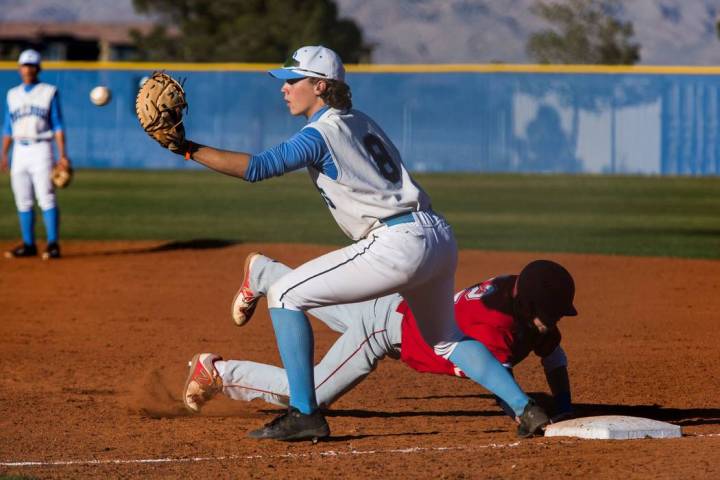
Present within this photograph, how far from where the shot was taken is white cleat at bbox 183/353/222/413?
515 cm

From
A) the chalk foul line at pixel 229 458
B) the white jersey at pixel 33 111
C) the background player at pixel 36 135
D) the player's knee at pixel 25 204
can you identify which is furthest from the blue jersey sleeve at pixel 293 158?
the player's knee at pixel 25 204

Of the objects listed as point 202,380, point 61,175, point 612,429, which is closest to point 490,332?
point 612,429

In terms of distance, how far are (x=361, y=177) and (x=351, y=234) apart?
0.31 metres

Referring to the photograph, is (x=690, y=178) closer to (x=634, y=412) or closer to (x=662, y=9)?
(x=634, y=412)

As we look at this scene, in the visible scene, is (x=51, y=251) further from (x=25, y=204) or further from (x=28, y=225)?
(x=25, y=204)

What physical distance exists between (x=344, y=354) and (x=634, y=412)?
1465 mm

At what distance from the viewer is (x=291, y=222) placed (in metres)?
15.5

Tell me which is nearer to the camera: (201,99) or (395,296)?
(395,296)

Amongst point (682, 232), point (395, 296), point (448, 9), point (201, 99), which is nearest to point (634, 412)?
point (395, 296)

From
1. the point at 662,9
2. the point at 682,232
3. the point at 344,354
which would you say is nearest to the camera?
the point at 344,354

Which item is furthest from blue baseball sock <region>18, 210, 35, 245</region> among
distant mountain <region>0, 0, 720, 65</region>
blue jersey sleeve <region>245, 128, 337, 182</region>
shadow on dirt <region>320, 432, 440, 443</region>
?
distant mountain <region>0, 0, 720, 65</region>

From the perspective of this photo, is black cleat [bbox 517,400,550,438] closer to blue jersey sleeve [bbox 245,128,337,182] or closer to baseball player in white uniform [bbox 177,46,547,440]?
baseball player in white uniform [bbox 177,46,547,440]

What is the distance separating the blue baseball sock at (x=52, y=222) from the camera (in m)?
11.0

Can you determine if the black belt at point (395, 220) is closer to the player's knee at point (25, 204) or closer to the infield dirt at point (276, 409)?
the infield dirt at point (276, 409)
